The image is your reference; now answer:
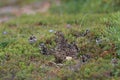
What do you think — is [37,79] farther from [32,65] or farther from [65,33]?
[65,33]

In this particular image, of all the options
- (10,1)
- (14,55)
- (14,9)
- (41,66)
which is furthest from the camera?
(10,1)

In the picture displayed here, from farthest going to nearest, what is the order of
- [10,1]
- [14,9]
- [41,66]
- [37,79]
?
[10,1]
[14,9]
[41,66]
[37,79]

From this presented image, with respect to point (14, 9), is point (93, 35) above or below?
above

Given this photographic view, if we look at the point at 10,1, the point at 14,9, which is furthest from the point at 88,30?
the point at 10,1

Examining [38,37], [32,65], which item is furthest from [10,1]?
[32,65]

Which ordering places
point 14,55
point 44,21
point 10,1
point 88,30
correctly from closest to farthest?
1. point 14,55
2. point 88,30
3. point 44,21
4. point 10,1

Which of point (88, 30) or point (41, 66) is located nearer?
point (41, 66)

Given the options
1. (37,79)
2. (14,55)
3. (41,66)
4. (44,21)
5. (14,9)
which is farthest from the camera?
(14,9)

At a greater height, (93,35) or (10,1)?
(93,35)

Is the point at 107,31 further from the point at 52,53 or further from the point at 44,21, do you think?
the point at 44,21

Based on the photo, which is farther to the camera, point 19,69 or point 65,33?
point 65,33
